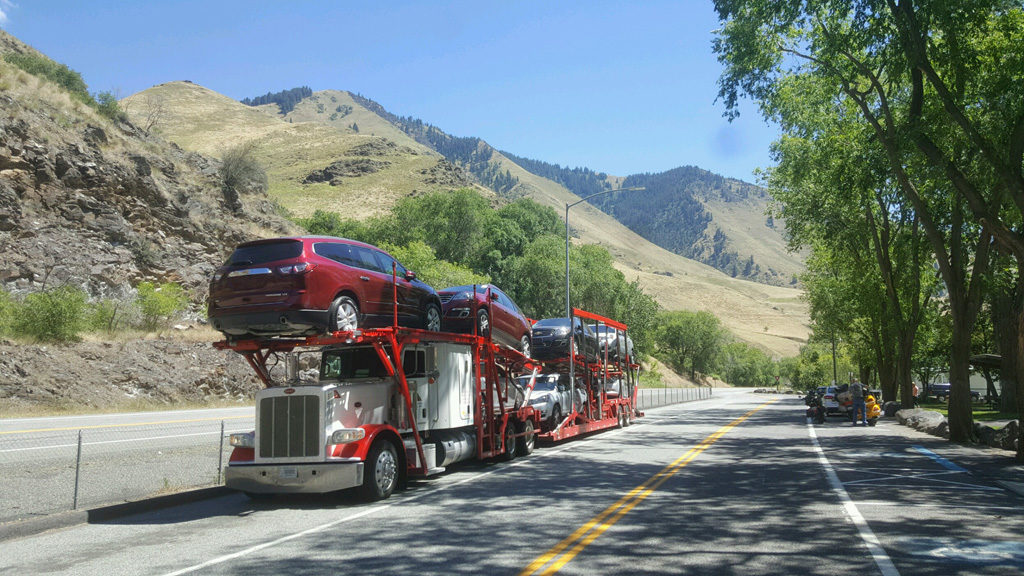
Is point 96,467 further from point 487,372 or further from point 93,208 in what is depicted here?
point 93,208

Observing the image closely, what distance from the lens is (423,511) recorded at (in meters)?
9.80

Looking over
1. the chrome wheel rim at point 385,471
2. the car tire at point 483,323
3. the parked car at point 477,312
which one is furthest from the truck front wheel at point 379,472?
the car tire at point 483,323

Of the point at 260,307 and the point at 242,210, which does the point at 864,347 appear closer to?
the point at 242,210

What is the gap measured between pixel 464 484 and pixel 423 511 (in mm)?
2568

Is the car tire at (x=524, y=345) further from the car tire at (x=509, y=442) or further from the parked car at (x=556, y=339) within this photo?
the car tire at (x=509, y=442)

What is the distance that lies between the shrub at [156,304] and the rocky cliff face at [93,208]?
1937 mm

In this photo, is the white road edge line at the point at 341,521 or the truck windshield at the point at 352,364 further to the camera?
the truck windshield at the point at 352,364

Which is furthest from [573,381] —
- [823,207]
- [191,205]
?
[191,205]

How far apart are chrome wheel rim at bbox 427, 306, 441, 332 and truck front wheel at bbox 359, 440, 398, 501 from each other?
→ 104 inches

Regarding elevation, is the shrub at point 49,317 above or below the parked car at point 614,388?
above

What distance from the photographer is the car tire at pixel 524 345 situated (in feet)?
57.2

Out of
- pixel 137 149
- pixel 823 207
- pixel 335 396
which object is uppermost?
pixel 137 149

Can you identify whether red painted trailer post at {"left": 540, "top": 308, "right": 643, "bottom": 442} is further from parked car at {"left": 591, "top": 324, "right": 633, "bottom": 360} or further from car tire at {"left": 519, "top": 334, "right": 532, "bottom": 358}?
car tire at {"left": 519, "top": 334, "right": 532, "bottom": 358}

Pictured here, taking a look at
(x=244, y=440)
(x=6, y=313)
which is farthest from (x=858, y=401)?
(x=6, y=313)
